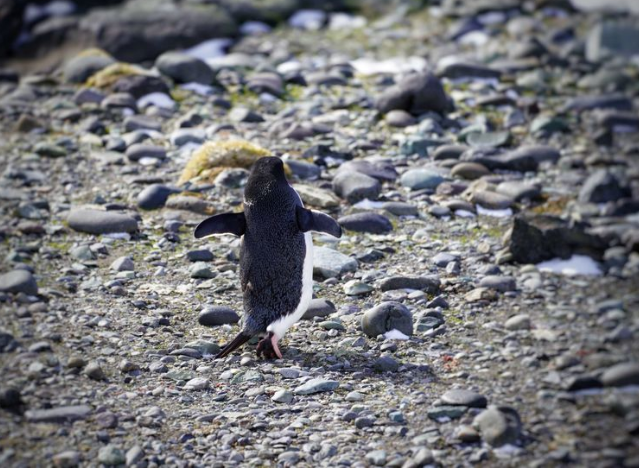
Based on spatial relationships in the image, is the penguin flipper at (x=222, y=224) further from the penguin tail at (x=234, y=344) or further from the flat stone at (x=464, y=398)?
the flat stone at (x=464, y=398)

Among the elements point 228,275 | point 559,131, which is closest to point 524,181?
point 559,131

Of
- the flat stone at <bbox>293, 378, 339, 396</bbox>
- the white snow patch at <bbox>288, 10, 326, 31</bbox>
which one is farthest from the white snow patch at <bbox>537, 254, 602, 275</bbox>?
the white snow patch at <bbox>288, 10, 326, 31</bbox>

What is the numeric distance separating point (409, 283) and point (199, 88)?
13.9ft

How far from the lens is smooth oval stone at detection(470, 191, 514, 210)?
20.1ft

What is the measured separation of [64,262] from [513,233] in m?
2.60

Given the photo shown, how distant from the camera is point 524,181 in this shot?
21.7 feet

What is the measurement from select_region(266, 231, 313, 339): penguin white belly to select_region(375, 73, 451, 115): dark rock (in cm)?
343

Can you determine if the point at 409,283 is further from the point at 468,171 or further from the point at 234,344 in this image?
the point at 468,171

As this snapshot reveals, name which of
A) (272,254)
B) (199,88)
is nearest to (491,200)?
(272,254)

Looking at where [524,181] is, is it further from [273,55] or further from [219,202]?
[273,55]

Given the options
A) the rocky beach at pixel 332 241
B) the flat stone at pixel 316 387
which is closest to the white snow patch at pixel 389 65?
the rocky beach at pixel 332 241

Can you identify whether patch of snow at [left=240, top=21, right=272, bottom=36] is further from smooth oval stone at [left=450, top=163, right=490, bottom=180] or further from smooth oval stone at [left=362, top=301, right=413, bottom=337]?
smooth oval stone at [left=362, top=301, right=413, bottom=337]

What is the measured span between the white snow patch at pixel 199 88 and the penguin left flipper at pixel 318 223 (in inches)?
164

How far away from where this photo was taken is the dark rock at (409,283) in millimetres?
4992
